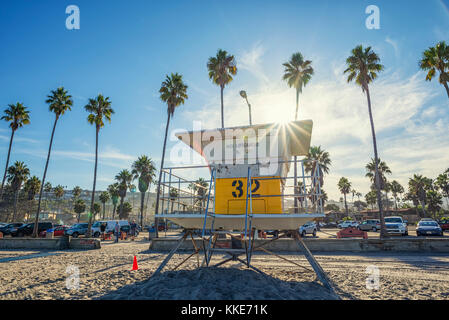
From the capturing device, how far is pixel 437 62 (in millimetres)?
22734

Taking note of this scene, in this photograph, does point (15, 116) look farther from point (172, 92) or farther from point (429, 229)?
point (429, 229)

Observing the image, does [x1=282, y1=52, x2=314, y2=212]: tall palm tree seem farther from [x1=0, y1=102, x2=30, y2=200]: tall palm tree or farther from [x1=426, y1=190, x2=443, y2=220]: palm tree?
[x1=426, y1=190, x2=443, y2=220]: palm tree

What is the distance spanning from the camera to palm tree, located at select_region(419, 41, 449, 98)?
22188mm

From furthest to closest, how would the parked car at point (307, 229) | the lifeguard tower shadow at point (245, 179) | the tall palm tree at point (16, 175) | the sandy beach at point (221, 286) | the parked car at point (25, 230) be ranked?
the tall palm tree at point (16, 175), the parked car at point (25, 230), the parked car at point (307, 229), the lifeguard tower shadow at point (245, 179), the sandy beach at point (221, 286)

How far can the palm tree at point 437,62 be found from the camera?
72.8 ft

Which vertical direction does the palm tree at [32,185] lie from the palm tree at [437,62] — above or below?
below

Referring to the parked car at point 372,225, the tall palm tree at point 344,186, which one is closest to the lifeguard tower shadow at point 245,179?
the parked car at point 372,225

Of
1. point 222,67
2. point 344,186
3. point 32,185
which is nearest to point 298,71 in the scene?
point 222,67

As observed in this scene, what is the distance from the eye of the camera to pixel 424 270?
7.77m

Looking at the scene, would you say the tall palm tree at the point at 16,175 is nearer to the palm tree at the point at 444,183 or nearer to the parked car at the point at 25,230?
the parked car at the point at 25,230

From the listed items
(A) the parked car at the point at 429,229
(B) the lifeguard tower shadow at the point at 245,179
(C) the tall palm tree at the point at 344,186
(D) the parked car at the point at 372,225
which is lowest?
(D) the parked car at the point at 372,225

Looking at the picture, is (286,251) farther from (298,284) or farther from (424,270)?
(298,284)
